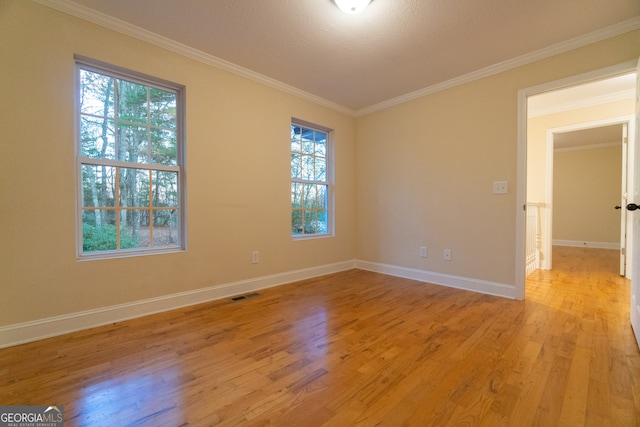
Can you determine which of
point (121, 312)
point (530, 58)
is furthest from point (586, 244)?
point (121, 312)

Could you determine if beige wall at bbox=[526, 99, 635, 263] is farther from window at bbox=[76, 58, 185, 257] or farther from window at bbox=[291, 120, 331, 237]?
window at bbox=[76, 58, 185, 257]

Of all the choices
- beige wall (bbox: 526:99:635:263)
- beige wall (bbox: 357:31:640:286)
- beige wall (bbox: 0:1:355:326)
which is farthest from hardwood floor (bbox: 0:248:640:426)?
beige wall (bbox: 526:99:635:263)

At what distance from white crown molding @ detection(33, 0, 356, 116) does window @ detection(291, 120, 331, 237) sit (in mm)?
555

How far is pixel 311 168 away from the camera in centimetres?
379

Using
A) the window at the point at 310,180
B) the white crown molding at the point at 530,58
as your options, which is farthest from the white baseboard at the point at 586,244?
the window at the point at 310,180

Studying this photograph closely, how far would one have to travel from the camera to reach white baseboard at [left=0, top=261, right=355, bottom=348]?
1.83m

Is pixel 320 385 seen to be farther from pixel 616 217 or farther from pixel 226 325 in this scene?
pixel 616 217

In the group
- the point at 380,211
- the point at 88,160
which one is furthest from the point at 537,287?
the point at 88,160

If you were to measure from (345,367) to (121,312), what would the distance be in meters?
1.92

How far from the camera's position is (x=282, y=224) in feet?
11.0

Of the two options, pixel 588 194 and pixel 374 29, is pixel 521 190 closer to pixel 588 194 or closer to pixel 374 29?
pixel 374 29

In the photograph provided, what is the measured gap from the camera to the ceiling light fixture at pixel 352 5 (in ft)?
6.12

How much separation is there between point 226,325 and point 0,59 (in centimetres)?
240

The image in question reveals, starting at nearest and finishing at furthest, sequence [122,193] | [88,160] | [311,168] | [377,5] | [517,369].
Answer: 1. [517,369]
2. [377,5]
3. [88,160]
4. [122,193]
5. [311,168]
